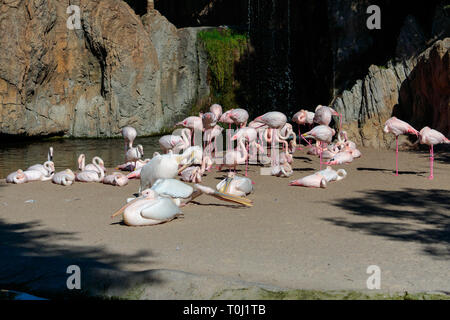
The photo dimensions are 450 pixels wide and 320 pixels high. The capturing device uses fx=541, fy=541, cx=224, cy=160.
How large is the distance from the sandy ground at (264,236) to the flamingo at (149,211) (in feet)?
0.30

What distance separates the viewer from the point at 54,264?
12.5 feet

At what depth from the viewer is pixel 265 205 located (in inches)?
244

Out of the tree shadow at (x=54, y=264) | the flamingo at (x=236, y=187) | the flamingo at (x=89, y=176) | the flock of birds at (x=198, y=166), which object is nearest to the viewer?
the tree shadow at (x=54, y=264)

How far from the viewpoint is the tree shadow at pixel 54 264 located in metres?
3.15

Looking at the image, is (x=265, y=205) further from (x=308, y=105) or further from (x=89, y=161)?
(x=308, y=105)

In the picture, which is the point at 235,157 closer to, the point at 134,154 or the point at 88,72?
the point at 134,154

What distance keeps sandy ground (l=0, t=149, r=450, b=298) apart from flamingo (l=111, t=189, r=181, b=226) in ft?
0.30

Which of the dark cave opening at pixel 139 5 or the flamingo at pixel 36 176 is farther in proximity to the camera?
the dark cave opening at pixel 139 5

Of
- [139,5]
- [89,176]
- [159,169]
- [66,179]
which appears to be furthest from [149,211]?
[139,5]

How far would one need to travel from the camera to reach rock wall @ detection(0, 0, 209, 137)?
15828 mm

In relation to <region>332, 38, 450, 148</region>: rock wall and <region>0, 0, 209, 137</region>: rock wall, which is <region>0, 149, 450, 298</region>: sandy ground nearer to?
<region>332, 38, 450, 148</region>: rock wall

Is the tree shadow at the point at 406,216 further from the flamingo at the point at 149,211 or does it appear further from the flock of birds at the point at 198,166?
the flamingo at the point at 149,211

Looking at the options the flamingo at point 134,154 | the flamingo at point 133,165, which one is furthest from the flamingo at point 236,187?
the flamingo at point 134,154

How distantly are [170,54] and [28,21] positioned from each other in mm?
4992
